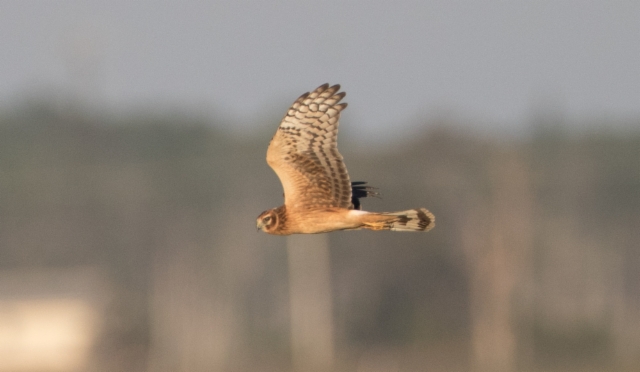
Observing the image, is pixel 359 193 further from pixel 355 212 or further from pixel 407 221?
pixel 407 221

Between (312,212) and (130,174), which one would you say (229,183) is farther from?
(312,212)

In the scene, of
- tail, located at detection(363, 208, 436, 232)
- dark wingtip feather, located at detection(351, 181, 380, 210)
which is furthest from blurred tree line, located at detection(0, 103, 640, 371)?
tail, located at detection(363, 208, 436, 232)

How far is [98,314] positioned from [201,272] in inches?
152

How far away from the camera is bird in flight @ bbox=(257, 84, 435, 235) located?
14.1 metres

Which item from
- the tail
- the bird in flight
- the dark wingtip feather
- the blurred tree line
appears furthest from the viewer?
the blurred tree line

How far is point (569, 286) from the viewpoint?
5347cm

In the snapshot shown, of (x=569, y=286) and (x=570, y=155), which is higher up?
(x=570, y=155)

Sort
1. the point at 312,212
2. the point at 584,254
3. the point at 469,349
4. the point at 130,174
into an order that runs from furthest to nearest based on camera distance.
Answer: the point at 130,174, the point at 584,254, the point at 469,349, the point at 312,212

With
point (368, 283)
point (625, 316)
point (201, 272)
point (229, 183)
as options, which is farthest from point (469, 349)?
point (229, 183)

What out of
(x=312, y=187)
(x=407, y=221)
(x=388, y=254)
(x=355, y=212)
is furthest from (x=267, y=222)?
(x=388, y=254)

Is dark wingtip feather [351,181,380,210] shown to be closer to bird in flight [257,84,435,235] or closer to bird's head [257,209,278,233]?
bird in flight [257,84,435,235]

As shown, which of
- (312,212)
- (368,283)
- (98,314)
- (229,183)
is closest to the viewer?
(312,212)

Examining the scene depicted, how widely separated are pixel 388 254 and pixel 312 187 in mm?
34922

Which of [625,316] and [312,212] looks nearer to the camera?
[312,212]
